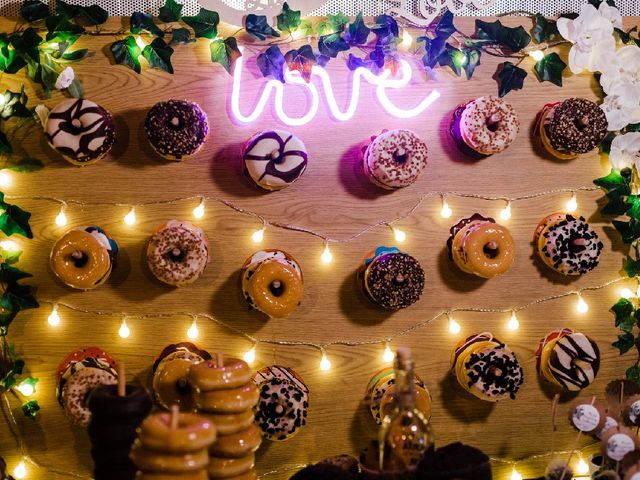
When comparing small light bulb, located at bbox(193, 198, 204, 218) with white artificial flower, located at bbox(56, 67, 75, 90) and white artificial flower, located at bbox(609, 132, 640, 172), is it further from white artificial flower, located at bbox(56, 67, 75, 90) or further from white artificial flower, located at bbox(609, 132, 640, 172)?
white artificial flower, located at bbox(609, 132, 640, 172)

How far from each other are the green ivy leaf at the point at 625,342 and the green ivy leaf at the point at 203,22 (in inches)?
76.3

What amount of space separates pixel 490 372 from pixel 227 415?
110cm

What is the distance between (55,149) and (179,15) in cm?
63

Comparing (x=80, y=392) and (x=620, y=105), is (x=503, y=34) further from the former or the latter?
(x=80, y=392)

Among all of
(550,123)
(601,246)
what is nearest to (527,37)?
(550,123)

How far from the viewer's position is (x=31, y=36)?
2.28 metres

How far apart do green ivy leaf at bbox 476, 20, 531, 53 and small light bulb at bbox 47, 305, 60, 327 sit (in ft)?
6.05

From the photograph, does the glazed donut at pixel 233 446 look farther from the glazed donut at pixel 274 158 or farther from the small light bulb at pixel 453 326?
the small light bulb at pixel 453 326

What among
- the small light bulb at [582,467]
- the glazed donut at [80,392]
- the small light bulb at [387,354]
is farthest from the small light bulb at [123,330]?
the small light bulb at [582,467]

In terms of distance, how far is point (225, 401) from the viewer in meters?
1.71

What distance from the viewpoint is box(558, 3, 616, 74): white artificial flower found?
8.53 feet

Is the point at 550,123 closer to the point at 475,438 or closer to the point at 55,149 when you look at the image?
the point at 475,438

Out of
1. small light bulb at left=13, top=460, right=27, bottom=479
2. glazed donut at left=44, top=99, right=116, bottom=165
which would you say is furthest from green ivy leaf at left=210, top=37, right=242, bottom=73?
small light bulb at left=13, top=460, right=27, bottom=479

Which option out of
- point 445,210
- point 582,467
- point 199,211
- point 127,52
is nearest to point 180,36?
point 127,52
